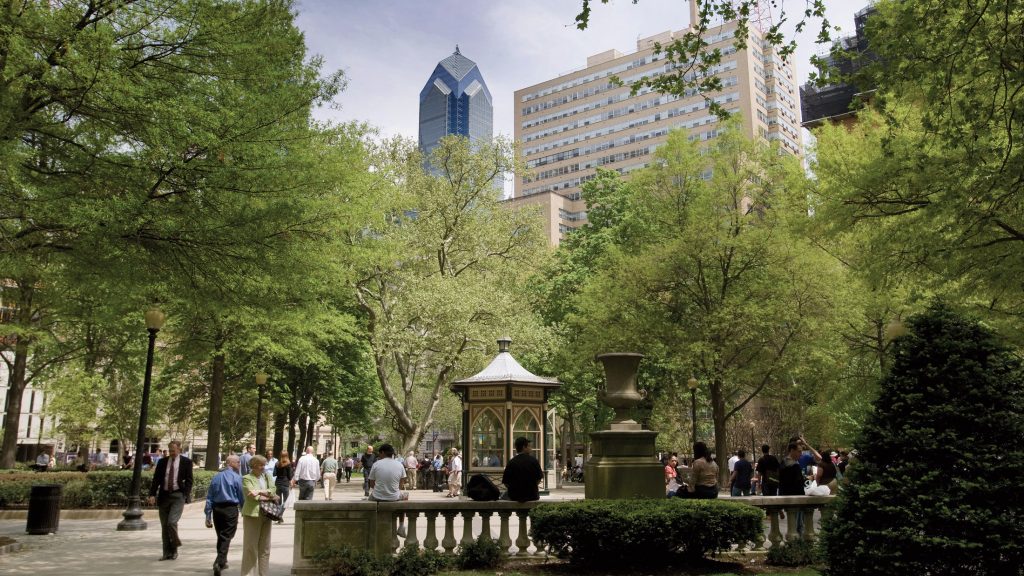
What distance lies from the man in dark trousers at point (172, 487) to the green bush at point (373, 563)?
3.59m

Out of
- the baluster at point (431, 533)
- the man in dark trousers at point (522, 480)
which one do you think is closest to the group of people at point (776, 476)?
the man in dark trousers at point (522, 480)

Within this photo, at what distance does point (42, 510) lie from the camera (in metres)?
15.0

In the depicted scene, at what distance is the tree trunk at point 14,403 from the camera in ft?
82.0

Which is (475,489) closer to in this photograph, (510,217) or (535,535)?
(535,535)

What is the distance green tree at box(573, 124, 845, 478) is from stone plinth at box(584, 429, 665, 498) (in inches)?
629

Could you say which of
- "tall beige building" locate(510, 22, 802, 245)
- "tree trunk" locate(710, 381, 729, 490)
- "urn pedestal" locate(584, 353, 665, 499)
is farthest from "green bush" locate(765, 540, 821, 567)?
"tall beige building" locate(510, 22, 802, 245)

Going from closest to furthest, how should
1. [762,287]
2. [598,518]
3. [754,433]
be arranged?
[598,518] < [762,287] < [754,433]

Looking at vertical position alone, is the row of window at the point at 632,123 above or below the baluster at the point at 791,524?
above

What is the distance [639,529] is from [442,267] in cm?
2498

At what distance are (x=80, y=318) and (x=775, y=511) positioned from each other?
19678 millimetres

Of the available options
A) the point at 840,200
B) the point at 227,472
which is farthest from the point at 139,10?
the point at 840,200

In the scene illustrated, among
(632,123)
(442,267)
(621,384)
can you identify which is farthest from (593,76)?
(621,384)

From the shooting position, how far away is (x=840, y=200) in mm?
15984

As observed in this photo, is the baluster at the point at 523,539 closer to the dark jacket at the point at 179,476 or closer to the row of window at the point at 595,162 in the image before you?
the dark jacket at the point at 179,476
